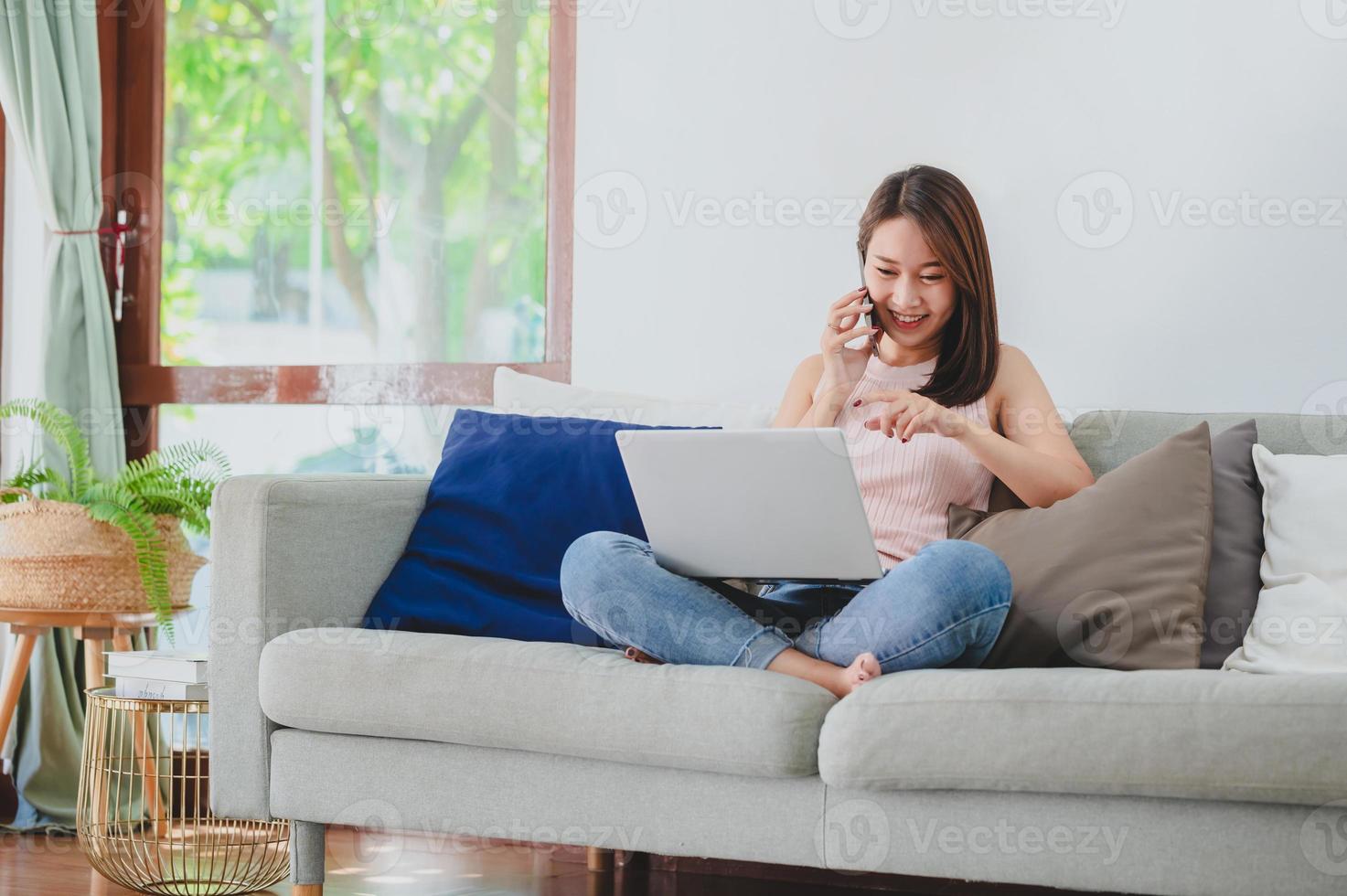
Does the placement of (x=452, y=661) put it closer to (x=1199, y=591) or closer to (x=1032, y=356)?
(x=1199, y=591)

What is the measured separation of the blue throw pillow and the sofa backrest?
28.6 inches

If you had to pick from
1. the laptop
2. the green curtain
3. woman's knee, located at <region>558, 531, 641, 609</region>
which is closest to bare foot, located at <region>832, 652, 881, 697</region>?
the laptop

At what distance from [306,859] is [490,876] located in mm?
590

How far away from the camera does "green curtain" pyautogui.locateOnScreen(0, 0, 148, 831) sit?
10.2 ft

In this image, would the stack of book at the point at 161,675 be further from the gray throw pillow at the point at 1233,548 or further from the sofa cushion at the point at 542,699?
the gray throw pillow at the point at 1233,548

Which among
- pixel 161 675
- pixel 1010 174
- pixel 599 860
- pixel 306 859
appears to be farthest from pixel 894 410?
pixel 161 675

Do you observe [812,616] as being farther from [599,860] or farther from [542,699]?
[599,860]

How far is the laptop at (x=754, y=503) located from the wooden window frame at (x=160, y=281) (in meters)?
1.20

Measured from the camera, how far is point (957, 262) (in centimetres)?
212

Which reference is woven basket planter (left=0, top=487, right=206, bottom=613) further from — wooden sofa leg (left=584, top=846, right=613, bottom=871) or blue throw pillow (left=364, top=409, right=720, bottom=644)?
wooden sofa leg (left=584, top=846, right=613, bottom=871)

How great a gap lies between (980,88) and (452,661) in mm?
1532

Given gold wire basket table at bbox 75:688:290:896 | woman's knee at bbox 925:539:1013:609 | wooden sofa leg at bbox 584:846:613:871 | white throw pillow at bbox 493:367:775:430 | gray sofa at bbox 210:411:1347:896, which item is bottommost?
wooden sofa leg at bbox 584:846:613:871

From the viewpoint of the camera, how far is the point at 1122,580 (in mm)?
1824

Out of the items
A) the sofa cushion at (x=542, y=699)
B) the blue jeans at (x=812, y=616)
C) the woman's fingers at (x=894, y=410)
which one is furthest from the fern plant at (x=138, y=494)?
the woman's fingers at (x=894, y=410)
